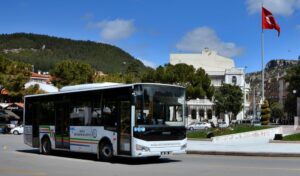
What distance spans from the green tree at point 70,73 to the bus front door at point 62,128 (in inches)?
2290

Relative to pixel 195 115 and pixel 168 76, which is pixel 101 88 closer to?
pixel 168 76

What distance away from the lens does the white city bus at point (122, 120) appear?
18.0 metres

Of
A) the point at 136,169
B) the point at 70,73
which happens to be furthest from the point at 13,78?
the point at 136,169

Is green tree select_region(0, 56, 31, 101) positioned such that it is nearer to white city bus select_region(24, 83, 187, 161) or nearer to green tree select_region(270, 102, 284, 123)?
white city bus select_region(24, 83, 187, 161)

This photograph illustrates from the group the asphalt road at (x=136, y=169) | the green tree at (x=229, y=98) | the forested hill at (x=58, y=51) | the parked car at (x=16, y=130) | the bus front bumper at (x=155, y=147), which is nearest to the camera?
the asphalt road at (x=136, y=169)

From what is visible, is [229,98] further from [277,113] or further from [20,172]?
[20,172]

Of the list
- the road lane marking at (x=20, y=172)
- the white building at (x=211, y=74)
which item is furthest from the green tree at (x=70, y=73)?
the road lane marking at (x=20, y=172)

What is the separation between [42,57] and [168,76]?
→ 73.4m

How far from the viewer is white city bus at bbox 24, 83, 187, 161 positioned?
→ 18.0m

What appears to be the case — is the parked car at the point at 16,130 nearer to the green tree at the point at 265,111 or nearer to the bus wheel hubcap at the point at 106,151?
the green tree at the point at 265,111

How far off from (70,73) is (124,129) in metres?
64.0

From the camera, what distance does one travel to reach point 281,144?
28.4 metres

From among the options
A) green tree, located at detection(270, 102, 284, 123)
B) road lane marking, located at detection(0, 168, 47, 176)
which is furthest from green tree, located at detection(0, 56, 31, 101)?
green tree, located at detection(270, 102, 284, 123)

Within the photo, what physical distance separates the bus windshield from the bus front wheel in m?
7.47
